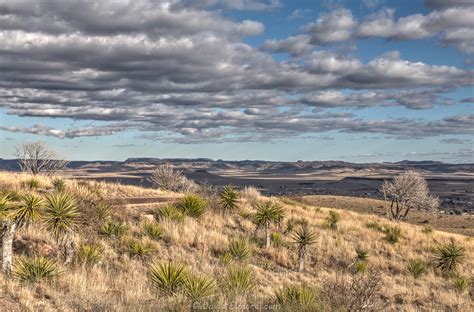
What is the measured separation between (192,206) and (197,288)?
10707 millimetres

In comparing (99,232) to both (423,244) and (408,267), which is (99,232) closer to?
(408,267)

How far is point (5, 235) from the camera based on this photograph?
1127cm

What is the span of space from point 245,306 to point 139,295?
244cm

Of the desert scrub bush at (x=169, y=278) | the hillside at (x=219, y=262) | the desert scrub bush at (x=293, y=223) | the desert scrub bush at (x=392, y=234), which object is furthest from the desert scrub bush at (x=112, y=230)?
the desert scrub bush at (x=392, y=234)

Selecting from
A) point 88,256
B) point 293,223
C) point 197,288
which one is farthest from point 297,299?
point 293,223

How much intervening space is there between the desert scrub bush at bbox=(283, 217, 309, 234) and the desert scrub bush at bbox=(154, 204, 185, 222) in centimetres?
575

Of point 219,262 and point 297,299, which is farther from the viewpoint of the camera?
point 219,262

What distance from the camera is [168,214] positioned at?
64.1 ft

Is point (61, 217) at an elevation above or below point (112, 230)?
above

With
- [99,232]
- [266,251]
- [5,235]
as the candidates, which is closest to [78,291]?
[5,235]

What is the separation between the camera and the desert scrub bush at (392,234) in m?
24.7

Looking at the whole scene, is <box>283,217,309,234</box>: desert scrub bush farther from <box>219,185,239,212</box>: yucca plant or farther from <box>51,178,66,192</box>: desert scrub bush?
<box>51,178,66,192</box>: desert scrub bush

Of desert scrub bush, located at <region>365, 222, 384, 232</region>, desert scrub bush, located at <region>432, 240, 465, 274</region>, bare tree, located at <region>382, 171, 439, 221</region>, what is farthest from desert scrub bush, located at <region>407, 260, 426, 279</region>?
bare tree, located at <region>382, 171, 439, 221</region>

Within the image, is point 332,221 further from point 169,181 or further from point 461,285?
point 169,181
